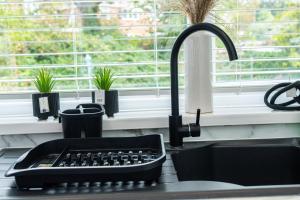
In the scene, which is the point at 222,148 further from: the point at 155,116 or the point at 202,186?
the point at 202,186

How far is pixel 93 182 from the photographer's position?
1.08 m

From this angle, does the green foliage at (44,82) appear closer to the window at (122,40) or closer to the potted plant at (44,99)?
the potted plant at (44,99)

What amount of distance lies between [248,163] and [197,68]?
0.40 m

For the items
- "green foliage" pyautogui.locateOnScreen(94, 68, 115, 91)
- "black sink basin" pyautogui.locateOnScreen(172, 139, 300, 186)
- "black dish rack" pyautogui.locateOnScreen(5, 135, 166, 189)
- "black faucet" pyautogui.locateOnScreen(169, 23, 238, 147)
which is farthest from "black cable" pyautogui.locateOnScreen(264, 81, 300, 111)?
"green foliage" pyautogui.locateOnScreen(94, 68, 115, 91)

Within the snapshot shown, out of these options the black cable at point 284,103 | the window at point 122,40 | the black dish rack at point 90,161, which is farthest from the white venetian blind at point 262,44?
the black dish rack at point 90,161

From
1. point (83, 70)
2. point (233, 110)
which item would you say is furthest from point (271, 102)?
point (83, 70)

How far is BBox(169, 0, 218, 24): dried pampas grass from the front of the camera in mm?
1475

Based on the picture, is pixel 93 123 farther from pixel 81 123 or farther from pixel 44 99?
pixel 44 99

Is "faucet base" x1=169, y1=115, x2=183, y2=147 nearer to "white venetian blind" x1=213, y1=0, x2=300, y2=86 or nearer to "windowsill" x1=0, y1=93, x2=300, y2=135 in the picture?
"windowsill" x1=0, y1=93, x2=300, y2=135

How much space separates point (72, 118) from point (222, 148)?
545 millimetres

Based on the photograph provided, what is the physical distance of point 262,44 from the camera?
1773 mm

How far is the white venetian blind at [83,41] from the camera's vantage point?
1.69 metres

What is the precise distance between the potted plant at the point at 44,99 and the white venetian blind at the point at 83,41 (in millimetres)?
190

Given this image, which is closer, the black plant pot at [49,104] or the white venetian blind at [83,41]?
the black plant pot at [49,104]
